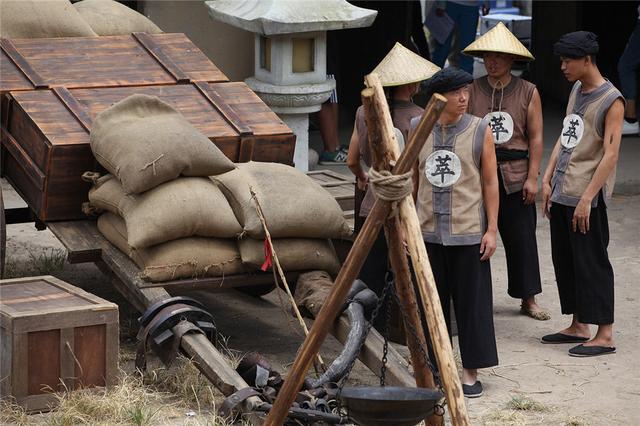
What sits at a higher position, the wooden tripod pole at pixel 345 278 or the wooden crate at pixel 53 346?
the wooden tripod pole at pixel 345 278

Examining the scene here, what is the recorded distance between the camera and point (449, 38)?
12930 mm

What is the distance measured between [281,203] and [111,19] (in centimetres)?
219

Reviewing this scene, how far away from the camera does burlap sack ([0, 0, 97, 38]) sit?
6.82m

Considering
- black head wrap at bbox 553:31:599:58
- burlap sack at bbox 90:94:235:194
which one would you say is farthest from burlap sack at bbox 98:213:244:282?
black head wrap at bbox 553:31:599:58

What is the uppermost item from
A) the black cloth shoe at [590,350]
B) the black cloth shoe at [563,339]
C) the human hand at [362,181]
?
the human hand at [362,181]

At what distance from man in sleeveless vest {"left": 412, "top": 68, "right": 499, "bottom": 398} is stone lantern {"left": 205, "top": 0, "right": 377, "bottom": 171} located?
286cm

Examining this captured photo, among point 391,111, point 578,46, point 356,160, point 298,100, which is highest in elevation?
point 578,46

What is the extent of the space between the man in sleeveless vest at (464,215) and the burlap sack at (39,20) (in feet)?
8.00

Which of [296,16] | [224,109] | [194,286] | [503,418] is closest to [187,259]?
[194,286]

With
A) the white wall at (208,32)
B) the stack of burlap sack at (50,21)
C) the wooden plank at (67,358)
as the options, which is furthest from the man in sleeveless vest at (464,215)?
the white wall at (208,32)

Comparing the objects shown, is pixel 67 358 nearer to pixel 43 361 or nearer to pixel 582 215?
pixel 43 361

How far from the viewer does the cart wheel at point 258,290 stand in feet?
22.6

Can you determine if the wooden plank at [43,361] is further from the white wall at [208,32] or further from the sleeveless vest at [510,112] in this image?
the white wall at [208,32]

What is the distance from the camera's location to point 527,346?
20.4 feet
